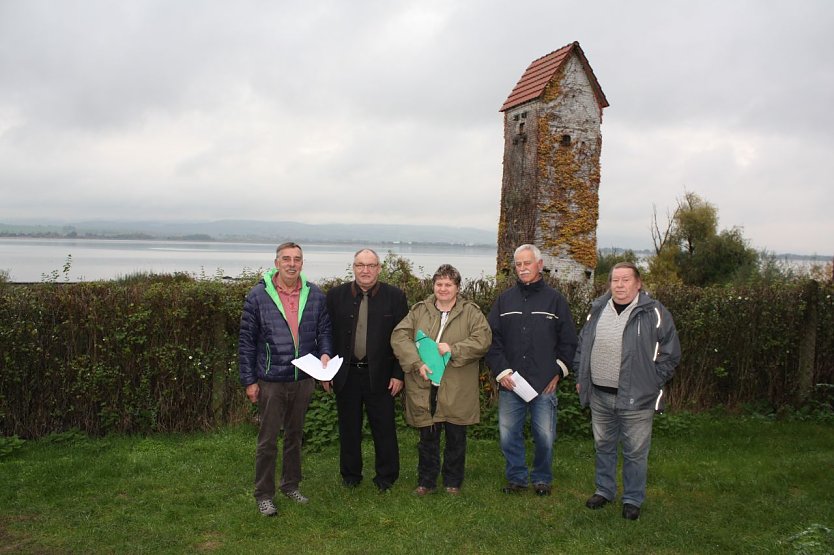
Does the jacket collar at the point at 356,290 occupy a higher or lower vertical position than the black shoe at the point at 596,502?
higher

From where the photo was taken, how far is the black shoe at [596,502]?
5051 mm

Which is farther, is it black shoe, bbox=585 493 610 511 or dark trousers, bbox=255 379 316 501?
black shoe, bbox=585 493 610 511

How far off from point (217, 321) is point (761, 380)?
6504 millimetres

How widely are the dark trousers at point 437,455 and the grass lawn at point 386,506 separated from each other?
17 centimetres

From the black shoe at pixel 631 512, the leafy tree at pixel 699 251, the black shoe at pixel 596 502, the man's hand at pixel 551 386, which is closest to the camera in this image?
the black shoe at pixel 631 512

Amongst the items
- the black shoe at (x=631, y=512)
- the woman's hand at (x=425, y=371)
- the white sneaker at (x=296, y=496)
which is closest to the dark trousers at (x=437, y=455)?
the woman's hand at (x=425, y=371)

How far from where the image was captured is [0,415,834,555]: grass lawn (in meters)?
4.43

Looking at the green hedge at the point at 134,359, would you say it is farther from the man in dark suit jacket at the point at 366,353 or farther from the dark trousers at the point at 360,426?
the man in dark suit jacket at the point at 366,353

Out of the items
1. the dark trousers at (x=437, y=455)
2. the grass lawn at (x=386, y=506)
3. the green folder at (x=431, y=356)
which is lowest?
the grass lawn at (x=386, y=506)

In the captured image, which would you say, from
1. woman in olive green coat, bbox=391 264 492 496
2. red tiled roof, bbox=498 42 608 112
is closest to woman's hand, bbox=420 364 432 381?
woman in olive green coat, bbox=391 264 492 496

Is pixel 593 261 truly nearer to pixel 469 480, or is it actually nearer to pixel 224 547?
pixel 469 480

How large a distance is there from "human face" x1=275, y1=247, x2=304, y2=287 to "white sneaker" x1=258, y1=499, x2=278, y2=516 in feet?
5.38

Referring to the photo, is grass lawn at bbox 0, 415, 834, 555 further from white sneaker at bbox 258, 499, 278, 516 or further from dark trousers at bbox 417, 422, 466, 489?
dark trousers at bbox 417, 422, 466, 489

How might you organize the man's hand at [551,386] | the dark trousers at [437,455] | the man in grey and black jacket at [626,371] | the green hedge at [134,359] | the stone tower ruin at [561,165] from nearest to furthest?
the man in grey and black jacket at [626,371]
the man's hand at [551,386]
the dark trousers at [437,455]
the green hedge at [134,359]
the stone tower ruin at [561,165]
